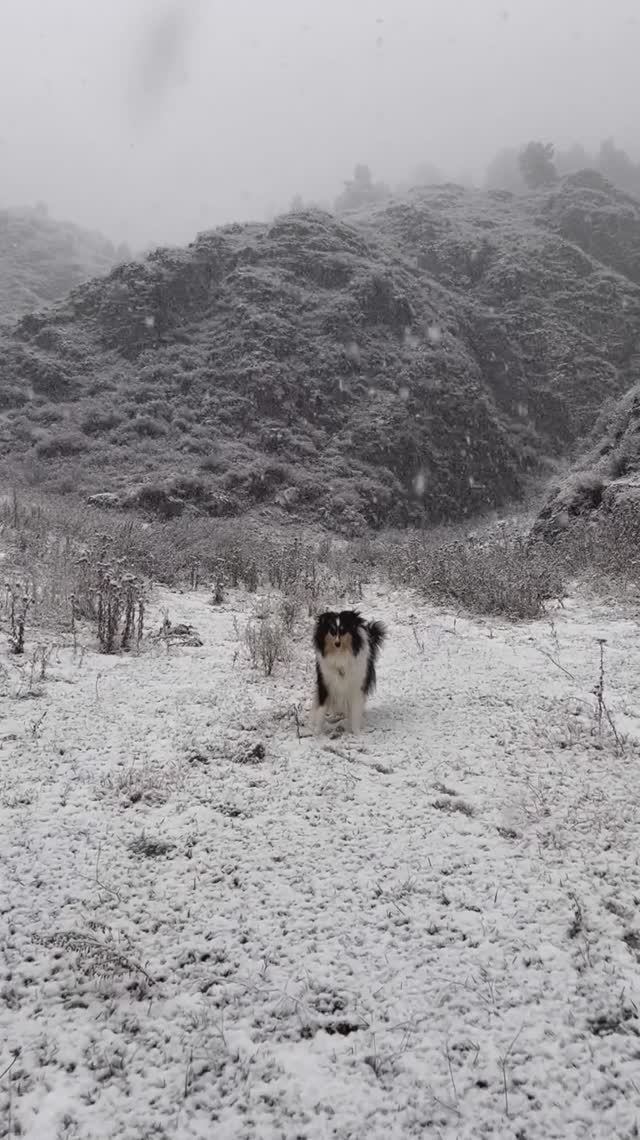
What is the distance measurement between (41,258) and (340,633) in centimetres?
5802

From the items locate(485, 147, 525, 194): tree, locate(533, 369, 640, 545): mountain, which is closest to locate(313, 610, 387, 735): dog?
locate(533, 369, 640, 545): mountain

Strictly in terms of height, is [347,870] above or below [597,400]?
below

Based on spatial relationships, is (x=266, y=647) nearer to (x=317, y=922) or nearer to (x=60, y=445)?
(x=317, y=922)

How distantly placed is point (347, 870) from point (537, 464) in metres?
29.8

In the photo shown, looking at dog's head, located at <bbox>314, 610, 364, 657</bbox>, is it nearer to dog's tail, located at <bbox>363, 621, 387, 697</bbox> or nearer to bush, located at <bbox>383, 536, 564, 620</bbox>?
dog's tail, located at <bbox>363, 621, 387, 697</bbox>

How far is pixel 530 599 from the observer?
827 cm

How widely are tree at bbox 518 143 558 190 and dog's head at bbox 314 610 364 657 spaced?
61.1 meters

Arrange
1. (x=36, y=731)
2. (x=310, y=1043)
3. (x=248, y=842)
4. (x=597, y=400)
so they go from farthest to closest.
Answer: (x=597, y=400)
(x=36, y=731)
(x=248, y=842)
(x=310, y=1043)

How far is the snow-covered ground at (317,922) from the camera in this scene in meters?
1.87

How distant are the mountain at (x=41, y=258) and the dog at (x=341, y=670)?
1556 inches

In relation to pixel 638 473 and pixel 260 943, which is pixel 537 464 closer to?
pixel 638 473

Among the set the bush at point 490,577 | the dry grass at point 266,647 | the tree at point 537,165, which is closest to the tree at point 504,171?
the tree at point 537,165

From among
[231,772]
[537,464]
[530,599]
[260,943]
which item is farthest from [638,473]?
[537,464]

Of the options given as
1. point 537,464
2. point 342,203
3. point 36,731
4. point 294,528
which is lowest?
point 36,731
